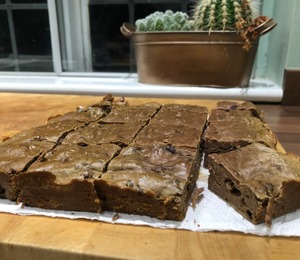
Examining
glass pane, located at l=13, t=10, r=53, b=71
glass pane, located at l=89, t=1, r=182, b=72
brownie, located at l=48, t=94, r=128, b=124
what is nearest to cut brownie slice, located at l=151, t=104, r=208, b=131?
brownie, located at l=48, t=94, r=128, b=124

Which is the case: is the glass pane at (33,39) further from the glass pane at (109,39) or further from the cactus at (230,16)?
the cactus at (230,16)

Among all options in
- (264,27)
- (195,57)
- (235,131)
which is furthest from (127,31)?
(235,131)

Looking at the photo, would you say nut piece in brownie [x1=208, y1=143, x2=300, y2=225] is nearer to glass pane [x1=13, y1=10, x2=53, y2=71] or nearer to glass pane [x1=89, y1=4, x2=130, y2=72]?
glass pane [x1=89, y1=4, x2=130, y2=72]

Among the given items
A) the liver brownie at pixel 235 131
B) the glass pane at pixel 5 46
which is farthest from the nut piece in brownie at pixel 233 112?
the glass pane at pixel 5 46

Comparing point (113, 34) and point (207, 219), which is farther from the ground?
point (113, 34)

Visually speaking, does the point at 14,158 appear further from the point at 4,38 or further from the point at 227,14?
the point at 4,38

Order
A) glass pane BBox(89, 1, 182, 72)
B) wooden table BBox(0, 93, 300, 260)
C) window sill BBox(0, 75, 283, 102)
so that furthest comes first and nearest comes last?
glass pane BBox(89, 1, 182, 72), window sill BBox(0, 75, 283, 102), wooden table BBox(0, 93, 300, 260)

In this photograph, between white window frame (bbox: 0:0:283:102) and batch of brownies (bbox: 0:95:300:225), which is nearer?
batch of brownies (bbox: 0:95:300:225)
